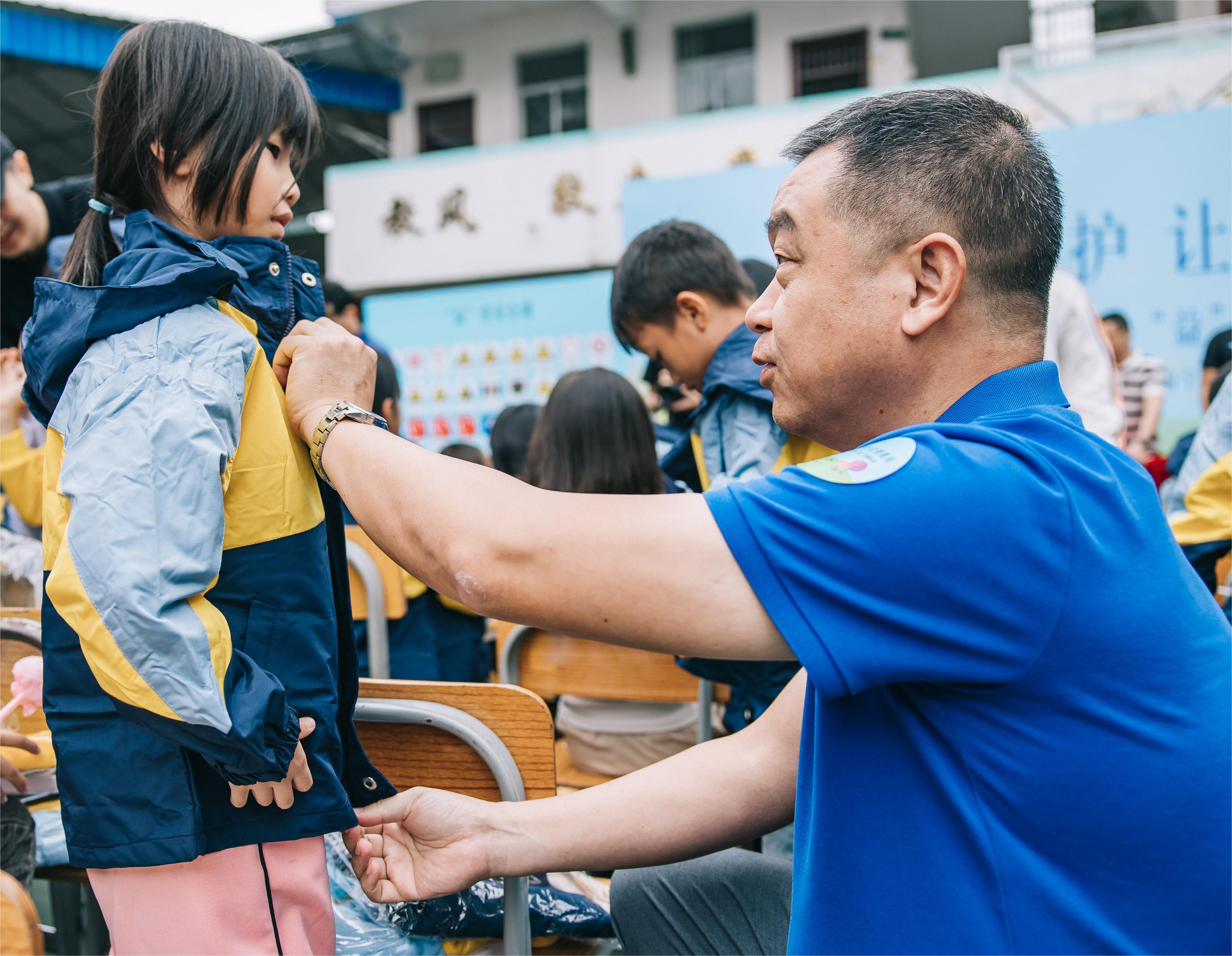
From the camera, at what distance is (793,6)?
1092 cm

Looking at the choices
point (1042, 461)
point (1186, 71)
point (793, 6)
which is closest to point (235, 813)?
point (1042, 461)

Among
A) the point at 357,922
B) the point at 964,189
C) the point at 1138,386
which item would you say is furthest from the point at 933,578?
the point at 1138,386

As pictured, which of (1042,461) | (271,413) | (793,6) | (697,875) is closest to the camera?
(1042,461)

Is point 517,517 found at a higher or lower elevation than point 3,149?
lower

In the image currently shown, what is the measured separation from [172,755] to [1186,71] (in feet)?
25.2

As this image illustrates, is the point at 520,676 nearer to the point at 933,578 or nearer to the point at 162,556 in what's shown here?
the point at 162,556

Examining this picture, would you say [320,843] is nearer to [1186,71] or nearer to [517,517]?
[517,517]

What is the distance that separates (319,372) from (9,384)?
1.47 metres

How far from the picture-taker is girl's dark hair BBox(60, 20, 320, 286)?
119cm

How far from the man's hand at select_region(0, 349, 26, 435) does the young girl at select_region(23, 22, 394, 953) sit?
3.41 ft

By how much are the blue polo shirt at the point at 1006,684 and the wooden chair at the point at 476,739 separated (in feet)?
1.86

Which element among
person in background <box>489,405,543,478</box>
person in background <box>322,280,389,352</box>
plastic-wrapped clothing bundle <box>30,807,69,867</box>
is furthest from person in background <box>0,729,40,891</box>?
person in background <box>322,280,389,352</box>

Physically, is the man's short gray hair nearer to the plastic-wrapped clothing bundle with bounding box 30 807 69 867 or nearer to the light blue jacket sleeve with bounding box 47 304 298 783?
the light blue jacket sleeve with bounding box 47 304 298 783

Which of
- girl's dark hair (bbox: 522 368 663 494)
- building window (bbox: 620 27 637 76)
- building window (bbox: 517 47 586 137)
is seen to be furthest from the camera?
building window (bbox: 517 47 586 137)
